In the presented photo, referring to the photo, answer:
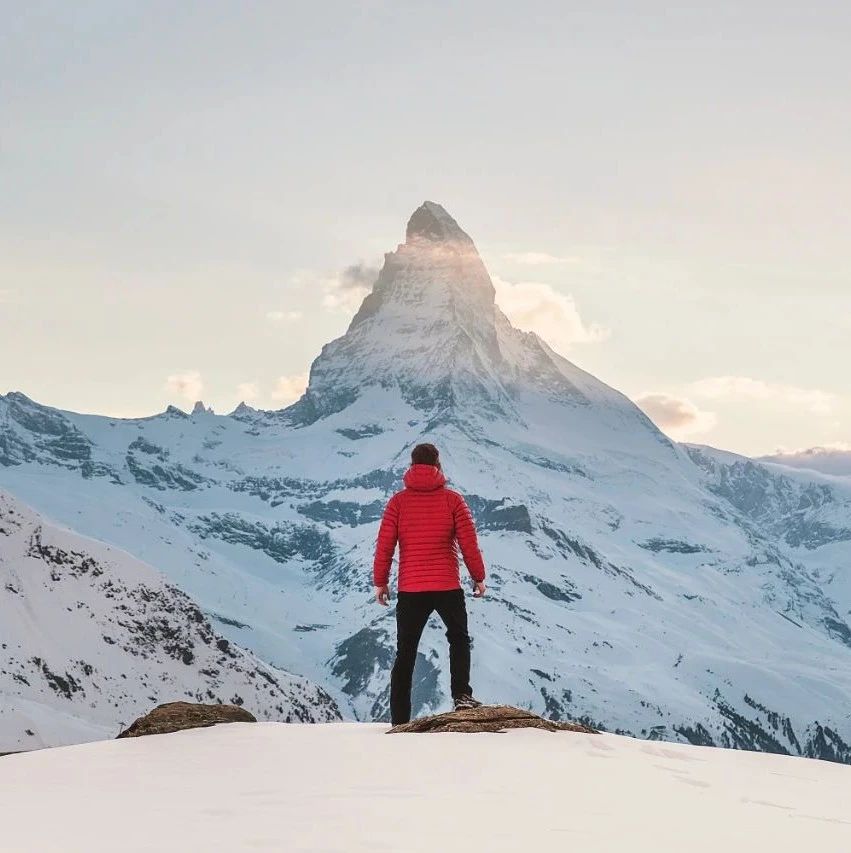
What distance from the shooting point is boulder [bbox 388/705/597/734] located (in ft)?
53.2

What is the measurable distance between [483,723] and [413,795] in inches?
194

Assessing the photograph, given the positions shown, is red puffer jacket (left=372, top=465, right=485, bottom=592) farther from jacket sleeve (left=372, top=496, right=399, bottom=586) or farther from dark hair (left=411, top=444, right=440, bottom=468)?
dark hair (left=411, top=444, right=440, bottom=468)

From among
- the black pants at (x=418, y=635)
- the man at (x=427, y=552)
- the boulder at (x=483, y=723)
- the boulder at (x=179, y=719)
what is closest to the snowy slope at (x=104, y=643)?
the boulder at (x=179, y=719)

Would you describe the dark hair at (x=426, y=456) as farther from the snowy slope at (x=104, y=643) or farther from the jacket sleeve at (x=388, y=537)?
the snowy slope at (x=104, y=643)

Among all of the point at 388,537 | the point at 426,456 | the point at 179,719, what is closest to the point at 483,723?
the point at 388,537

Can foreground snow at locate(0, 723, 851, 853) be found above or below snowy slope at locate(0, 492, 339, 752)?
above

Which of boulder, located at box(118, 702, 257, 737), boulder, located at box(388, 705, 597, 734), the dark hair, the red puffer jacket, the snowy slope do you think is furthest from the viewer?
the snowy slope

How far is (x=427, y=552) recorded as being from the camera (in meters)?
17.1

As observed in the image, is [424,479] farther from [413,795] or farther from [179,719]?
[413,795]

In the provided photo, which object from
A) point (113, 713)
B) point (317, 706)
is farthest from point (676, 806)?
point (317, 706)

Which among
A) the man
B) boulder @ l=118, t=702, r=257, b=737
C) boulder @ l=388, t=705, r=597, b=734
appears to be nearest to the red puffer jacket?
the man

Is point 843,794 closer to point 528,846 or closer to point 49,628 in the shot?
point 528,846

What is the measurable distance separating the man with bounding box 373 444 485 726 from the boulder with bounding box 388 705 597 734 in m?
0.57

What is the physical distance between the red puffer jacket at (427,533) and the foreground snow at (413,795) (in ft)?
7.63
